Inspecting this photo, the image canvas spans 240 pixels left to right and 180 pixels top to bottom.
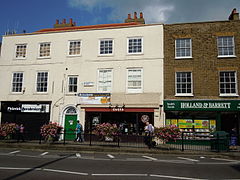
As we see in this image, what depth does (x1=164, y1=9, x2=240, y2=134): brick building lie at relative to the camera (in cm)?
1619

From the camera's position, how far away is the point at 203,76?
16688 millimetres

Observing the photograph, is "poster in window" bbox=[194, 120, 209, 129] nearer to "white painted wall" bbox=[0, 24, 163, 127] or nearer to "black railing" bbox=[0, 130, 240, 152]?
"black railing" bbox=[0, 130, 240, 152]

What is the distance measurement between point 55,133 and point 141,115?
6.88m

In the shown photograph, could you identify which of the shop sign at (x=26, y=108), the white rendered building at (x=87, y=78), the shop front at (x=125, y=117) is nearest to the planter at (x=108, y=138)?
the shop front at (x=125, y=117)

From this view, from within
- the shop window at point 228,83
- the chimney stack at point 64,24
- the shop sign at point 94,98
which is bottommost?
the shop sign at point 94,98

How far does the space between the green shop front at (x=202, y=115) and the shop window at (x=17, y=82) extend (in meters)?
13.4

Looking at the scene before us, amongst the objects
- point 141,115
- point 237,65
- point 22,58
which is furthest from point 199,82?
point 22,58

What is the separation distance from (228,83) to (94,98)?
425 inches

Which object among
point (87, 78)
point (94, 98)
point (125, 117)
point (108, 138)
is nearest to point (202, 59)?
point (125, 117)

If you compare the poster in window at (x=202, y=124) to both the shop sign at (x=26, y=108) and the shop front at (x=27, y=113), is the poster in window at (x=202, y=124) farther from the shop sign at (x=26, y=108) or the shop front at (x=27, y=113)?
the shop sign at (x=26, y=108)

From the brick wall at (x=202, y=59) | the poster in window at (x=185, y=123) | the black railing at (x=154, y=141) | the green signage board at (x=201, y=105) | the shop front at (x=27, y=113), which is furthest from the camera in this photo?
the shop front at (x=27, y=113)

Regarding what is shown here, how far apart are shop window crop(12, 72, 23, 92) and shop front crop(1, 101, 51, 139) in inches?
52.3

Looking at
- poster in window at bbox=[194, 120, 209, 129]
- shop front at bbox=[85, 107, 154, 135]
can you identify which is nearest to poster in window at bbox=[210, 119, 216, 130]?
poster in window at bbox=[194, 120, 209, 129]

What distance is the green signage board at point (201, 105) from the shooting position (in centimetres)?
1576
